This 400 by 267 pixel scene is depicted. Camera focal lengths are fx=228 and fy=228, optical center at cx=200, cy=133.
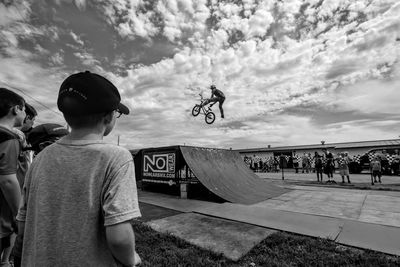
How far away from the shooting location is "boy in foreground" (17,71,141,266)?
96 cm

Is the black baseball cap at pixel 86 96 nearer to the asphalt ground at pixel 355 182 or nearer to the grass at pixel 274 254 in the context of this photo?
the grass at pixel 274 254

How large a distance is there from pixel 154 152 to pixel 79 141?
8737 millimetres

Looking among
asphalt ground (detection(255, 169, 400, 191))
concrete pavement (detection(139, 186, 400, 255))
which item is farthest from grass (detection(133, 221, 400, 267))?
asphalt ground (detection(255, 169, 400, 191))

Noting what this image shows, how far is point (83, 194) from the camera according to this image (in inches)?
39.4

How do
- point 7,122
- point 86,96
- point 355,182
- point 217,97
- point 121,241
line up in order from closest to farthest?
point 121,241, point 86,96, point 7,122, point 217,97, point 355,182

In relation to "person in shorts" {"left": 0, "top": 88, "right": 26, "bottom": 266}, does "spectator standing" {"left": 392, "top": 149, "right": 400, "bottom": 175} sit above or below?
below

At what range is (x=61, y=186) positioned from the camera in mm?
1029

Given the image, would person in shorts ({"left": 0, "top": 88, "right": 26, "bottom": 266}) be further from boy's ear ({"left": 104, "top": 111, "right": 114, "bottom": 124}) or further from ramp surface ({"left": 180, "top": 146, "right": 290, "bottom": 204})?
ramp surface ({"left": 180, "top": 146, "right": 290, "bottom": 204})

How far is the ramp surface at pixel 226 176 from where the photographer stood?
7.68 metres

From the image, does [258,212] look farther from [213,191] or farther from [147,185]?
[147,185]

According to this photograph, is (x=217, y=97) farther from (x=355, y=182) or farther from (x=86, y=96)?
(x=86, y=96)

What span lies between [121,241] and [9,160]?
4.92 feet

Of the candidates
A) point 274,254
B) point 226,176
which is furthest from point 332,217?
point 226,176

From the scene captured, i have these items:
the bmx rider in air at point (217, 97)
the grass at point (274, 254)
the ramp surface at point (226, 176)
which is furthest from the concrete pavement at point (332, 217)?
the bmx rider in air at point (217, 97)
